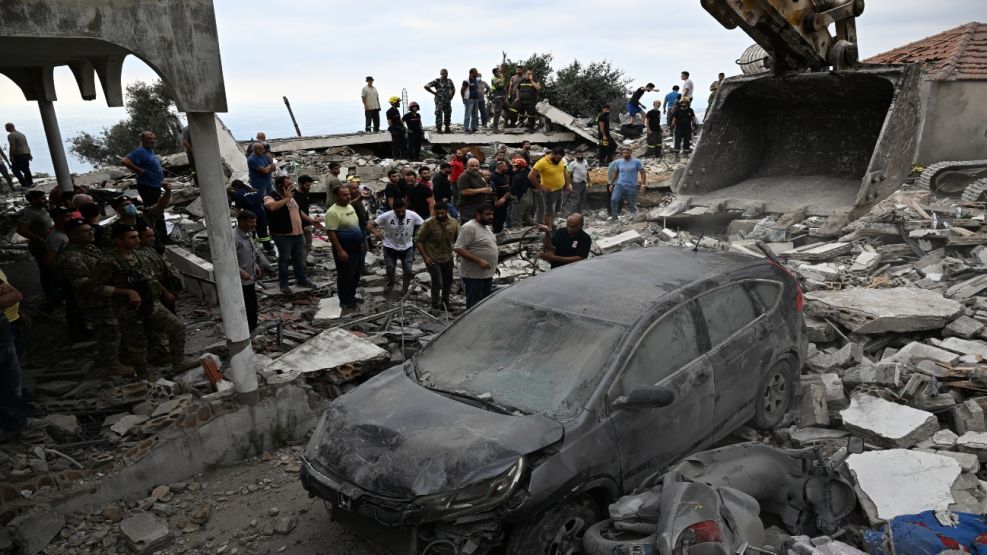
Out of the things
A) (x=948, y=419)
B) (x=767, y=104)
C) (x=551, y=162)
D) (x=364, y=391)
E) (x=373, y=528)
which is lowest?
(x=948, y=419)

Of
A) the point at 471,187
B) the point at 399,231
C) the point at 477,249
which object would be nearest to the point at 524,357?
the point at 477,249

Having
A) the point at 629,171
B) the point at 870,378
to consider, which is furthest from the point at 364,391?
the point at 629,171

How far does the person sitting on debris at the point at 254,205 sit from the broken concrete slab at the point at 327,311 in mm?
1652

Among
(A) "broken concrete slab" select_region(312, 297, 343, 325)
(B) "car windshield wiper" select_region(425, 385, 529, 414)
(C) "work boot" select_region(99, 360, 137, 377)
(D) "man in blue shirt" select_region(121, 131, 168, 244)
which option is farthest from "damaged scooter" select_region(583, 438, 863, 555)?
(D) "man in blue shirt" select_region(121, 131, 168, 244)

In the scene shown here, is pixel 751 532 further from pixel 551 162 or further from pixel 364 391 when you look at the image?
pixel 551 162

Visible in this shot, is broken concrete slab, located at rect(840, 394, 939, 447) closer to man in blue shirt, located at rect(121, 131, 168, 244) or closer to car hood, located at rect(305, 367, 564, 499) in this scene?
car hood, located at rect(305, 367, 564, 499)

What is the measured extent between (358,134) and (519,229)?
8738 millimetres

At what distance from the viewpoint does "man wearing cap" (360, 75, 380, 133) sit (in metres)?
18.9

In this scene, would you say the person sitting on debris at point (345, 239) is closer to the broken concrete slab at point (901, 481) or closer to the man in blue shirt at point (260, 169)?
the man in blue shirt at point (260, 169)

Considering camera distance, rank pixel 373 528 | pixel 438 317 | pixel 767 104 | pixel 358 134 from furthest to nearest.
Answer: pixel 358 134
pixel 767 104
pixel 438 317
pixel 373 528

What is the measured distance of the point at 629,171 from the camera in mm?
12633

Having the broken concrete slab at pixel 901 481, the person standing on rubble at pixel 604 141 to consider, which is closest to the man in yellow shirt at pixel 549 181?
the person standing on rubble at pixel 604 141

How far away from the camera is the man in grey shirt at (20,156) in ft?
51.5

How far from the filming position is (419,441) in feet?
11.9
